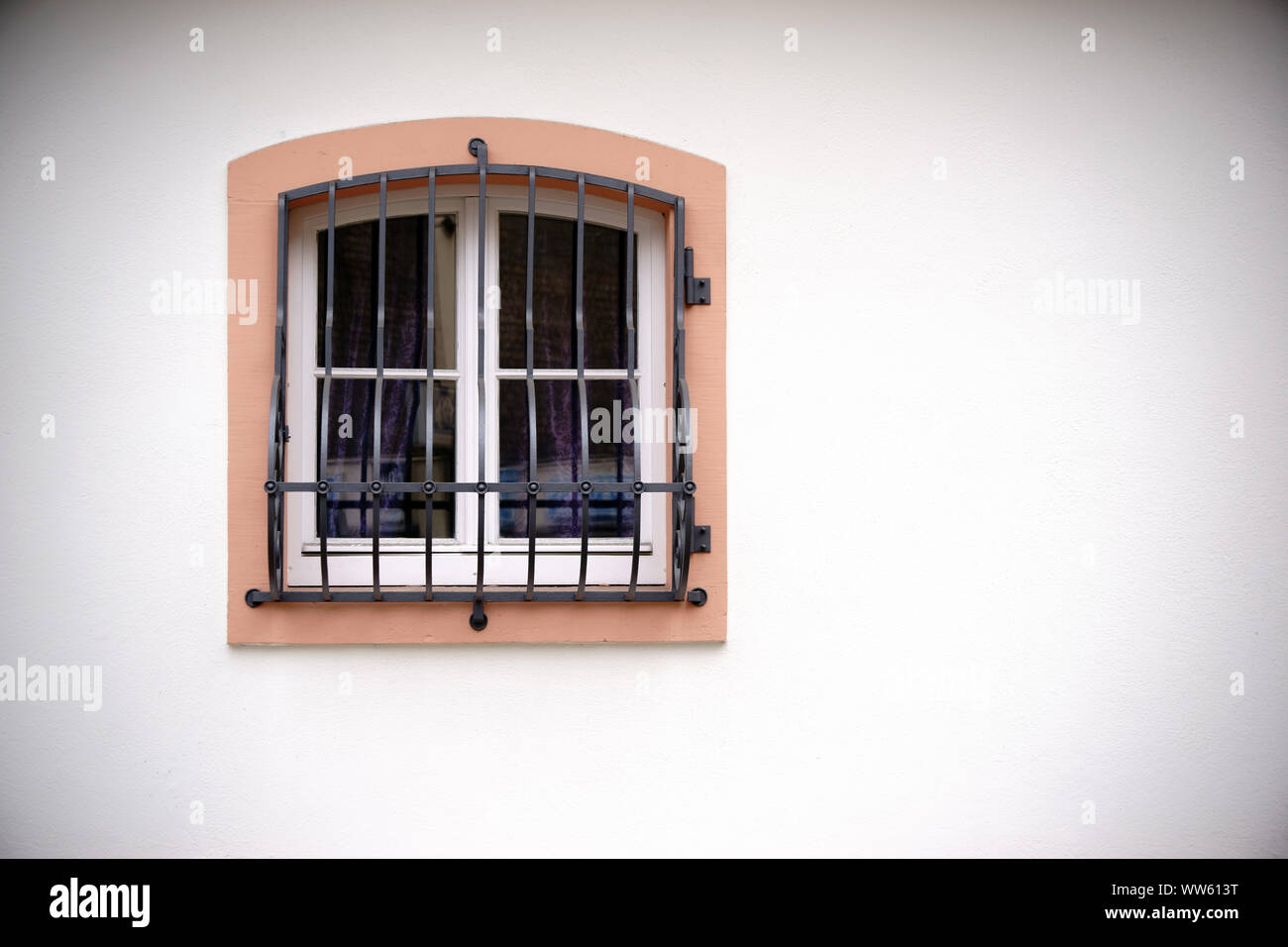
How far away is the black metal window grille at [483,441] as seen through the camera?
254cm

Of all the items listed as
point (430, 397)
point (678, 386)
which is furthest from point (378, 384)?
point (678, 386)

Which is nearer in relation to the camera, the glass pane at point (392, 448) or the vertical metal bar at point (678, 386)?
the vertical metal bar at point (678, 386)

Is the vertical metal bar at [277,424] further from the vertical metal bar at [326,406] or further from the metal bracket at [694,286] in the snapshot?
the metal bracket at [694,286]

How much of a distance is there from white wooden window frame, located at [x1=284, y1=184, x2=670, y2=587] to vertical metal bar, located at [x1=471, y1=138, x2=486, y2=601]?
0.43 feet

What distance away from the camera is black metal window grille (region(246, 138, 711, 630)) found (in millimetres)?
2535

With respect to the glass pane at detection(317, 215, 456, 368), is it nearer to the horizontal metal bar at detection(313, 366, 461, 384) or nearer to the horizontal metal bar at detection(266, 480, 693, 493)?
the horizontal metal bar at detection(313, 366, 461, 384)

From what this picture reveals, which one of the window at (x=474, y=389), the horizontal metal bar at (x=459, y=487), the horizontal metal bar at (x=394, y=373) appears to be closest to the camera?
the horizontal metal bar at (x=459, y=487)

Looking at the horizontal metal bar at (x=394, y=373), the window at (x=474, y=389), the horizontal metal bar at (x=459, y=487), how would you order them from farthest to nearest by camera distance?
the horizontal metal bar at (x=394, y=373), the window at (x=474, y=389), the horizontal metal bar at (x=459, y=487)

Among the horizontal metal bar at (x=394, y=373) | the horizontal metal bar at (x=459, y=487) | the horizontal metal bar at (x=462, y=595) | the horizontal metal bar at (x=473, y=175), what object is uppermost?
the horizontal metal bar at (x=473, y=175)

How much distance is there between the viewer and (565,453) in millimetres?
2857

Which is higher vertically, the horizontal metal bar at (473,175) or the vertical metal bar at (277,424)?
the horizontal metal bar at (473,175)

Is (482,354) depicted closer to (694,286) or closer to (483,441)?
(483,441)

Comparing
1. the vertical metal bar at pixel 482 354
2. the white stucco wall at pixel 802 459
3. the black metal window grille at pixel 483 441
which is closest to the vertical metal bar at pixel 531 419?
the black metal window grille at pixel 483 441

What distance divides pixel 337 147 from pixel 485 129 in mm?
438
